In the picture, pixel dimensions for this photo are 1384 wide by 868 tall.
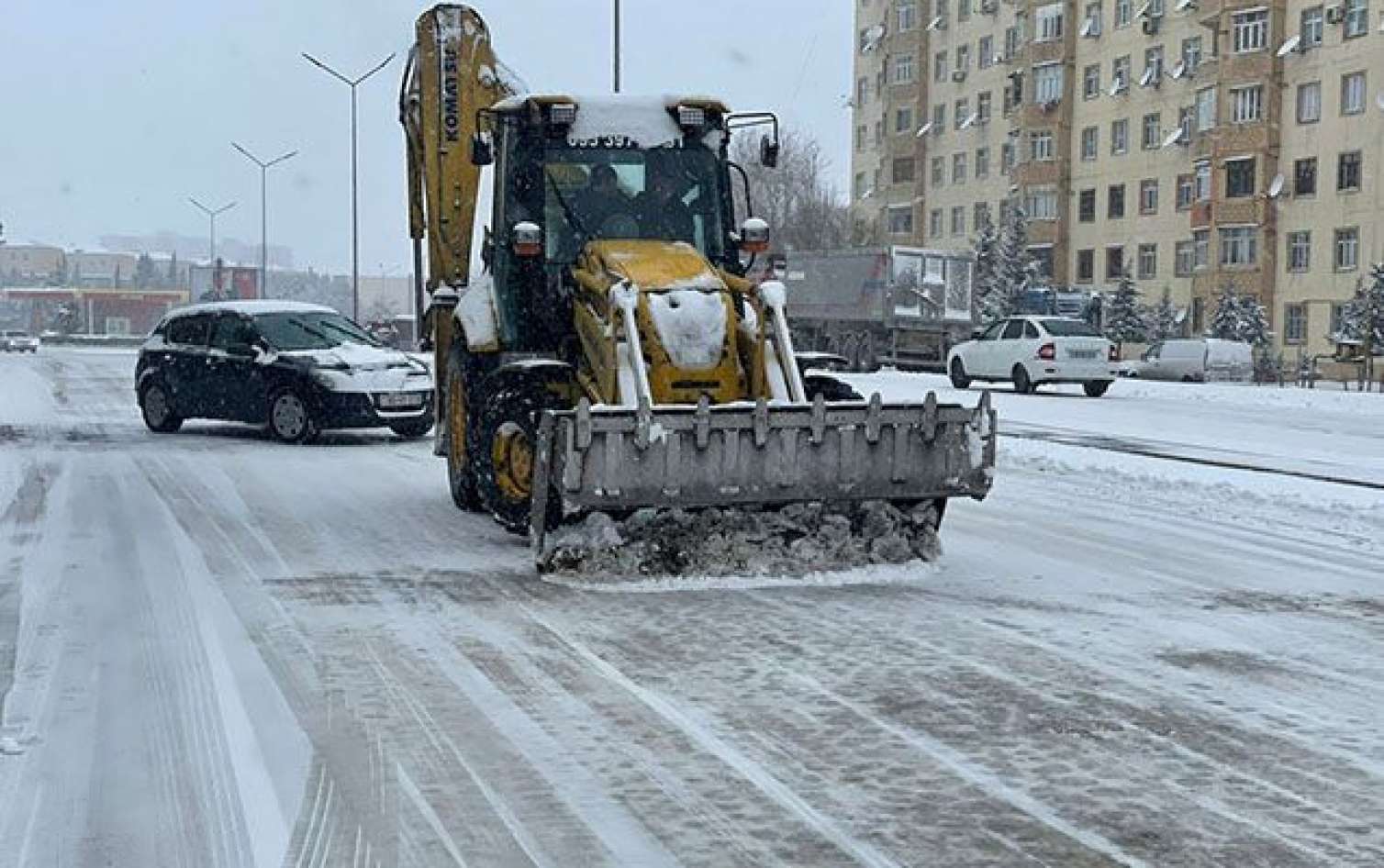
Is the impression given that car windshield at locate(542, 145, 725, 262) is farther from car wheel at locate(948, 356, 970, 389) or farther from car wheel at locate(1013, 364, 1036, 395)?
car wheel at locate(948, 356, 970, 389)

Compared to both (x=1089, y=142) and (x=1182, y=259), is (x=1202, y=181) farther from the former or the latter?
(x=1089, y=142)

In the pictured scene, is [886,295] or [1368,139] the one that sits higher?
[1368,139]

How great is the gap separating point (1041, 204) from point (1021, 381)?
44251mm

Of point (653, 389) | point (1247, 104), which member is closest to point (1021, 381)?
point (653, 389)

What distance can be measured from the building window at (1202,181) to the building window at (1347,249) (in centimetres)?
700

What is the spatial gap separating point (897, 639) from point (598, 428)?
2.26m

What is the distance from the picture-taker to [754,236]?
12109 mm

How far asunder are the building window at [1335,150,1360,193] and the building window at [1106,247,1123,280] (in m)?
13.6

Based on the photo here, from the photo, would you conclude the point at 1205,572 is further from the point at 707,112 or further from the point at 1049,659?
the point at 707,112

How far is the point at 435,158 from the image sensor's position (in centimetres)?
1515

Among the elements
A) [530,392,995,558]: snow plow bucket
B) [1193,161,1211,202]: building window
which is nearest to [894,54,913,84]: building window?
[1193,161,1211,202]: building window

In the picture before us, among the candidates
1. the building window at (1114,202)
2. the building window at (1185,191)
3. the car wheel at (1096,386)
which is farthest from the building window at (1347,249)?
the car wheel at (1096,386)

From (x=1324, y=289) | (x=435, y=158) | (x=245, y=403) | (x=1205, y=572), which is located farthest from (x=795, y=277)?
(x=1205, y=572)

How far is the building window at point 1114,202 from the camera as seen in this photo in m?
69.9
